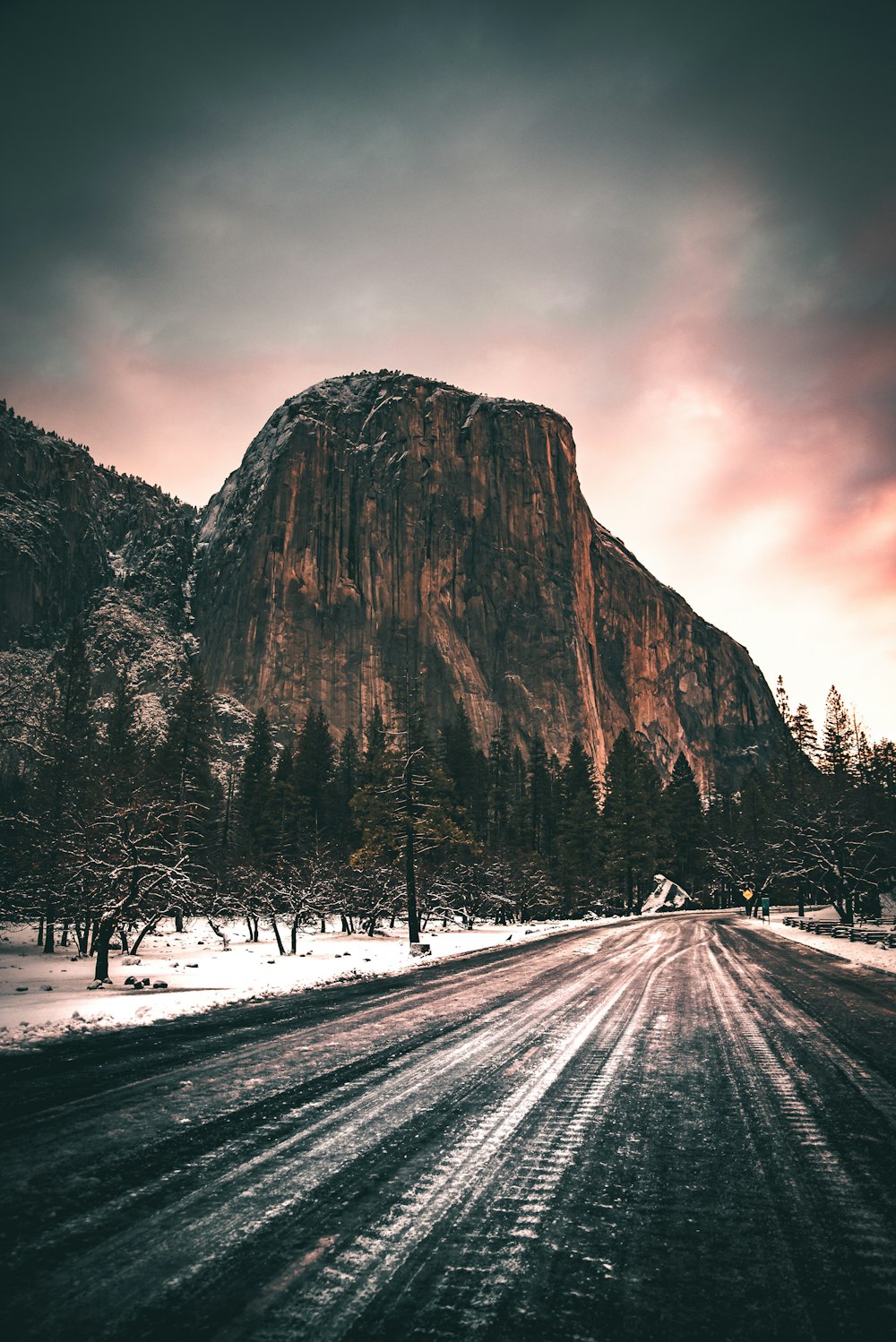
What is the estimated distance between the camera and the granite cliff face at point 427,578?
433ft

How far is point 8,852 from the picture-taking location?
95.1 ft

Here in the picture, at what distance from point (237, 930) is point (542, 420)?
145618 millimetres

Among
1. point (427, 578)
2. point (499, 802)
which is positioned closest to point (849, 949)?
point (499, 802)

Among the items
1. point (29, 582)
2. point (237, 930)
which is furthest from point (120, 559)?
point (237, 930)

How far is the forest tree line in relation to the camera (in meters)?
19.2

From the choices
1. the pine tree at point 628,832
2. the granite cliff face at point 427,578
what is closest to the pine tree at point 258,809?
the pine tree at point 628,832

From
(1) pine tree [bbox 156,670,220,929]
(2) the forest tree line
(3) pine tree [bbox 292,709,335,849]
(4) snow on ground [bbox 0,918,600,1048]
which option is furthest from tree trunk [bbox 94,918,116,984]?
(3) pine tree [bbox 292,709,335,849]

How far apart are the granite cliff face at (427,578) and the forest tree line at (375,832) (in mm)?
49682

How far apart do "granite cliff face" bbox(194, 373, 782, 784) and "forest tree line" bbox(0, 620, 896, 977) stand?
49.7 m

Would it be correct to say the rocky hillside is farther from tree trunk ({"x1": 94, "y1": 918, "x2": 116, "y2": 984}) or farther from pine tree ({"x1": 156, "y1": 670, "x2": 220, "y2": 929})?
tree trunk ({"x1": 94, "y1": 918, "x2": 116, "y2": 984})

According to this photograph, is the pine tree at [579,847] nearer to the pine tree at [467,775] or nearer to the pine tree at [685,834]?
the pine tree at [467,775]

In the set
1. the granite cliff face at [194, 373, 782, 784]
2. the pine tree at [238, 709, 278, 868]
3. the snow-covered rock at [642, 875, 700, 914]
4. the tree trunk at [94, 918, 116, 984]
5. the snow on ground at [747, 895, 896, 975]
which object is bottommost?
the snow-covered rock at [642, 875, 700, 914]

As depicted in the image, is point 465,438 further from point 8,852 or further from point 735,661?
point 8,852

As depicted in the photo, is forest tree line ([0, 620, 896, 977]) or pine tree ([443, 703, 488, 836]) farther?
pine tree ([443, 703, 488, 836])
